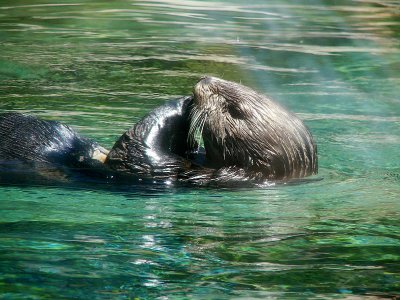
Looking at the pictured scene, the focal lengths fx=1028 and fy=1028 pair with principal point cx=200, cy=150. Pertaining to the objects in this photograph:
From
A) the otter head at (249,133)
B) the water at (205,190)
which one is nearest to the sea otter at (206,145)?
the otter head at (249,133)

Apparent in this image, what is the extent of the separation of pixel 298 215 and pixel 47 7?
9558 mm

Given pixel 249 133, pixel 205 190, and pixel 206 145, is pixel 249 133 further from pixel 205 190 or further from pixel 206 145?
pixel 205 190

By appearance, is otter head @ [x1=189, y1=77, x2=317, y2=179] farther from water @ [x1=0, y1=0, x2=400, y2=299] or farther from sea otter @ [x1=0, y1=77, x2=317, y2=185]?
water @ [x1=0, y1=0, x2=400, y2=299]

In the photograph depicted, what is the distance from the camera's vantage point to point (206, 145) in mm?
6129

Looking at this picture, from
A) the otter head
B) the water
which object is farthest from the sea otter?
the water

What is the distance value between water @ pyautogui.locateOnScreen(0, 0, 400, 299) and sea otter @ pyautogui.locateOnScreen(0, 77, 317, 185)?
15 cm

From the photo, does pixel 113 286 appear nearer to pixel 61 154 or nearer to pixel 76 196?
pixel 76 196

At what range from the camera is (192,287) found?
163 inches

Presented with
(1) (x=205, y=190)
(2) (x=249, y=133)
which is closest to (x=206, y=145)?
(2) (x=249, y=133)

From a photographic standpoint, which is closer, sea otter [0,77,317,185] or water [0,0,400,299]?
water [0,0,400,299]

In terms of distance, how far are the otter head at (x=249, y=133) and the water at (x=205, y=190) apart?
0.18 meters

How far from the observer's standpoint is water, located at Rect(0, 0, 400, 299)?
428cm

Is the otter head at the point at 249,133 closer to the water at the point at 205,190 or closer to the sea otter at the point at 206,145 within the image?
the sea otter at the point at 206,145

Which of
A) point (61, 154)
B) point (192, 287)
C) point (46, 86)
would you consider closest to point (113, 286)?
point (192, 287)
